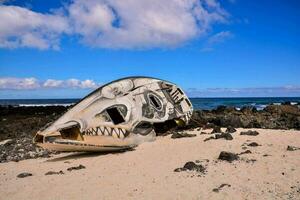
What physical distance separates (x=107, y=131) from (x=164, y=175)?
287 cm

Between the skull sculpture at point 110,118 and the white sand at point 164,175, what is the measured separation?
401mm

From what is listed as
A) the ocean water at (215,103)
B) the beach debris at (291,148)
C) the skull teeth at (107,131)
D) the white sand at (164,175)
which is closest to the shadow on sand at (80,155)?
the white sand at (164,175)

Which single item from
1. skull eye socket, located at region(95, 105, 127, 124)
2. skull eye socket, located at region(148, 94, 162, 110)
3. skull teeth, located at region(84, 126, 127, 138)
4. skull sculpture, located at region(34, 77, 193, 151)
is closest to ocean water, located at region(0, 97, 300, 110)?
skull eye socket, located at region(148, 94, 162, 110)

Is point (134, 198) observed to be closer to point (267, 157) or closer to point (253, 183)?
point (253, 183)

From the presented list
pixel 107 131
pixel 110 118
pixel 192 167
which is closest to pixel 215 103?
pixel 110 118

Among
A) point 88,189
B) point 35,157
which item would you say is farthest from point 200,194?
point 35,157

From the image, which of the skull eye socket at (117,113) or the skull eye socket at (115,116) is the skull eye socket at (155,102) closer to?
the skull eye socket at (117,113)

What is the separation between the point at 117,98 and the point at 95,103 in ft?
2.23

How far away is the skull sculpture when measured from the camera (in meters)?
9.72

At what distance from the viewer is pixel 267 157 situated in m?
8.32

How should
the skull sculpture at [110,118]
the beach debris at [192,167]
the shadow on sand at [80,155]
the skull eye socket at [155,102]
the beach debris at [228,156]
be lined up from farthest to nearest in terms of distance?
the skull eye socket at [155,102], the shadow on sand at [80,155], the skull sculpture at [110,118], the beach debris at [228,156], the beach debris at [192,167]

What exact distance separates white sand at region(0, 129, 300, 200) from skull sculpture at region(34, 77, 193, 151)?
401 millimetres

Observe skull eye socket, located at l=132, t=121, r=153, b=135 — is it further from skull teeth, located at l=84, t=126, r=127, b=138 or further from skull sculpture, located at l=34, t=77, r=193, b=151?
skull teeth, located at l=84, t=126, r=127, b=138

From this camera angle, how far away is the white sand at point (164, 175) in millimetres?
6496
